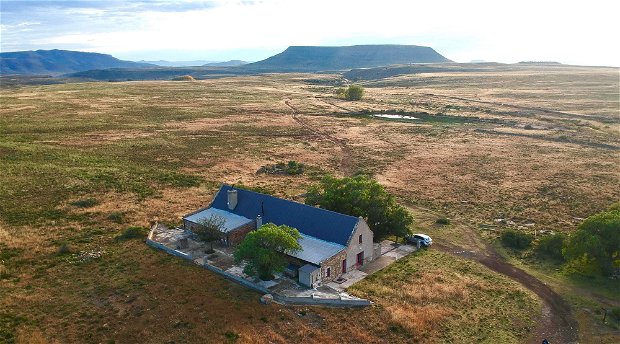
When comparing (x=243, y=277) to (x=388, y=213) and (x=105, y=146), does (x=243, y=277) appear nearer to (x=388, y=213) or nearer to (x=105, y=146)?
(x=388, y=213)

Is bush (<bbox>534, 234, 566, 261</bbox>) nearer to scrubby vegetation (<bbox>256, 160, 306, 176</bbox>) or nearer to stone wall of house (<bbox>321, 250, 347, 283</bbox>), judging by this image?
stone wall of house (<bbox>321, 250, 347, 283</bbox>)

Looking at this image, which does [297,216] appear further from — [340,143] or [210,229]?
[340,143]

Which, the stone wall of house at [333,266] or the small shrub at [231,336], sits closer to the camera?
the small shrub at [231,336]

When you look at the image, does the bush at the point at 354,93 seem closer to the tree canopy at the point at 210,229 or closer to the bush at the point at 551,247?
the bush at the point at 551,247

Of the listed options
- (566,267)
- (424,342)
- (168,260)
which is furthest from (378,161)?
(424,342)

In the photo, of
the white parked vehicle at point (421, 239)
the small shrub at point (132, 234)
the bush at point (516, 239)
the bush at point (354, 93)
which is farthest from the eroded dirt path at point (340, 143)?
the small shrub at point (132, 234)
